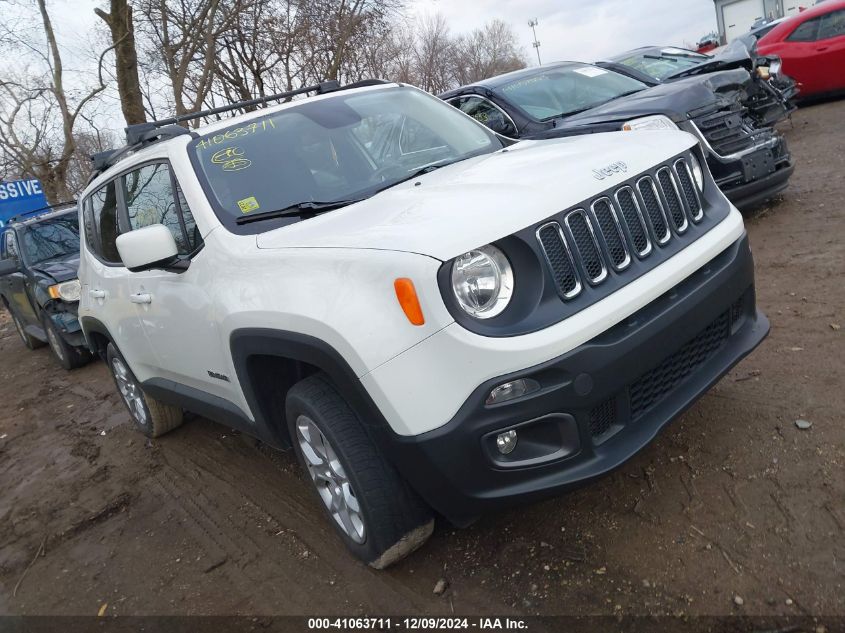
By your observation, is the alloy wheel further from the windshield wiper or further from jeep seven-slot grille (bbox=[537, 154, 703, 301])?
jeep seven-slot grille (bbox=[537, 154, 703, 301])

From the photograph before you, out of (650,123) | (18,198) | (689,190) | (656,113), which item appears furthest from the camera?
(18,198)

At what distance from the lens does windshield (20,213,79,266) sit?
845cm

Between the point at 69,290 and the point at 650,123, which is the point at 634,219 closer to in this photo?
the point at 650,123

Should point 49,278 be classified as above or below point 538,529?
above

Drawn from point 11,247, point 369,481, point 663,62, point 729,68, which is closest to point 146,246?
point 369,481

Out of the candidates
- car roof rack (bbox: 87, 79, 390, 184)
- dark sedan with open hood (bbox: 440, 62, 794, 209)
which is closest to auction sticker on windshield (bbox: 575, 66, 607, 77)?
dark sedan with open hood (bbox: 440, 62, 794, 209)

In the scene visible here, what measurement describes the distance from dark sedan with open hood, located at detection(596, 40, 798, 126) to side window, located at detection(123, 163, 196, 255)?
523cm

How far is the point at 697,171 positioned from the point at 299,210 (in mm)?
1783

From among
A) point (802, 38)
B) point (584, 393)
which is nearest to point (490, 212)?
point (584, 393)

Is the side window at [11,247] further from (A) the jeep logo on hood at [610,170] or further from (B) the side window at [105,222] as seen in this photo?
(A) the jeep logo on hood at [610,170]

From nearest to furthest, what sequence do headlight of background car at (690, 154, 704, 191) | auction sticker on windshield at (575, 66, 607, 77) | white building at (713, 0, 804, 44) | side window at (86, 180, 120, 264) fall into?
1. headlight of background car at (690, 154, 704, 191)
2. side window at (86, 180, 120, 264)
3. auction sticker on windshield at (575, 66, 607, 77)
4. white building at (713, 0, 804, 44)

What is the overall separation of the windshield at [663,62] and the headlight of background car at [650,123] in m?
3.54

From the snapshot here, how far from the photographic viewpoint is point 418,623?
100 inches

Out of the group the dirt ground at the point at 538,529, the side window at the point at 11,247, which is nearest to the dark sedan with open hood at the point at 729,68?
the dirt ground at the point at 538,529
